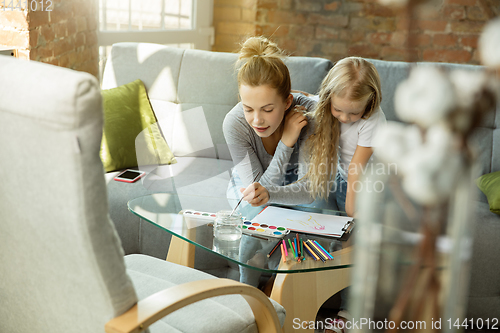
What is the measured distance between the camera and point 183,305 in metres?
0.85

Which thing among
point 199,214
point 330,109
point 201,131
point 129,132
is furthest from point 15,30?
point 330,109

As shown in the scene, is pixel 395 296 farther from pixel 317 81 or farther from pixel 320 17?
pixel 320 17

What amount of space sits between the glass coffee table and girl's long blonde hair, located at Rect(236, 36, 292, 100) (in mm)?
431

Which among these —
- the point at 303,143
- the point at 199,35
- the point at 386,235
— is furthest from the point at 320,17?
the point at 386,235

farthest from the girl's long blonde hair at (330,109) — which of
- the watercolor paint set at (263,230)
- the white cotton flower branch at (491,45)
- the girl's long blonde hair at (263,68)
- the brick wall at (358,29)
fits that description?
the brick wall at (358,29)

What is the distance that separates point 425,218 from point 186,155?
6.79ft

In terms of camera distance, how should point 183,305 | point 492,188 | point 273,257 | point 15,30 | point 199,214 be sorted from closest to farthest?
point 183,305
point 273,257
point 199,214
point 492,188
point 15,30

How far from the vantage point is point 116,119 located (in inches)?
84.7

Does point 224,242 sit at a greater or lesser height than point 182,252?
greater

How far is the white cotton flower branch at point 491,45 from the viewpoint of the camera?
0.27 metres

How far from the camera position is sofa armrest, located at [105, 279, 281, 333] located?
0.76 meters

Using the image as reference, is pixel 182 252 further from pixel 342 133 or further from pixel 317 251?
pixel 342 133

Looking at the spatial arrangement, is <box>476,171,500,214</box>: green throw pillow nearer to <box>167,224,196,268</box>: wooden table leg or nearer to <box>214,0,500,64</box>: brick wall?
Answer: <box>167,224,196,268</box>: wooden table leg

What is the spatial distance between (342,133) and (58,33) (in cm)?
156
